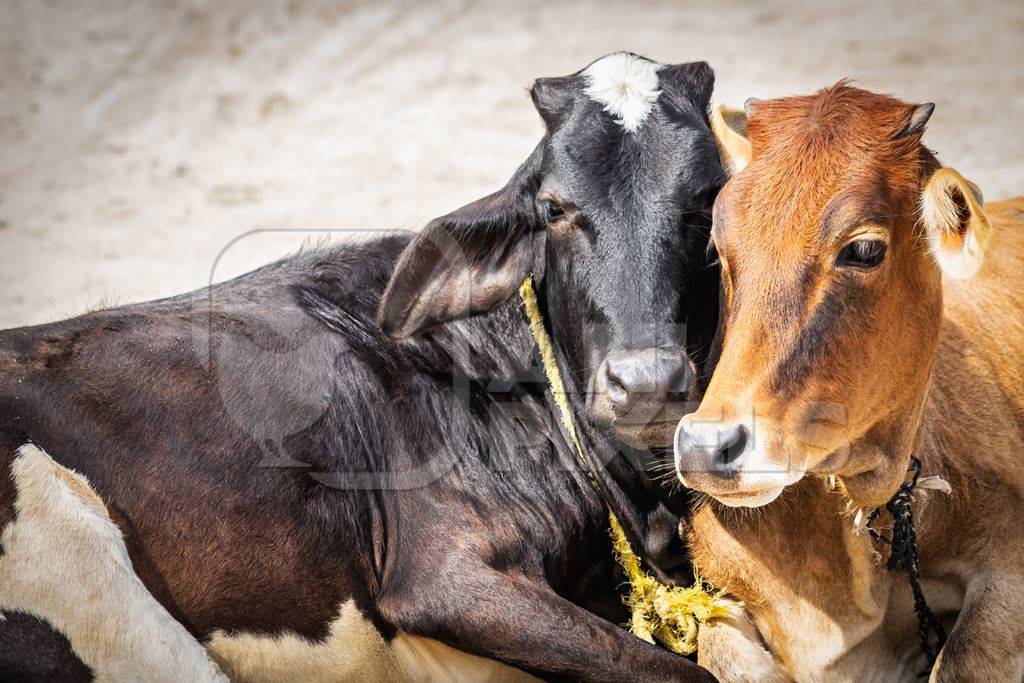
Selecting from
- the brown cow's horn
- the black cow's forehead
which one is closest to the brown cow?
the brown cow's horn

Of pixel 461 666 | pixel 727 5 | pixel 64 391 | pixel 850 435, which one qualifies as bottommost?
pixel 461 666

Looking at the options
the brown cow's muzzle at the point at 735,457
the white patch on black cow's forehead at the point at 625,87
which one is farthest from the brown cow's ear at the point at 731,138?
the brown cow's muzzle at the point at 735,457

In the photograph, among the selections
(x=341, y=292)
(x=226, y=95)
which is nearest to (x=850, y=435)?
(x=341, y=292)

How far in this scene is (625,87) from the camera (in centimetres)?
389

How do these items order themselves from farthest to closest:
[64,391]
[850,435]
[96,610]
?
[64,391]
[96,610]
[850,435]

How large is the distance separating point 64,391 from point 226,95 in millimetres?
6131

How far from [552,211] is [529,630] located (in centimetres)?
129

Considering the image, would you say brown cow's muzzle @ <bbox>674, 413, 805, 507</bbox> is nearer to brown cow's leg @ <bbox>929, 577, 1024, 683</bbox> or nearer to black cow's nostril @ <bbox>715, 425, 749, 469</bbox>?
black cow's nostril @ <bbox>715, 425, 749, 469</bbox>

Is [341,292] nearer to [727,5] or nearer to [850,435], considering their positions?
[850,435]

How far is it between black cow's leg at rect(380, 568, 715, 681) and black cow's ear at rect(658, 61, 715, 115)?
1.63 m

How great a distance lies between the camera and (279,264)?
4.46m

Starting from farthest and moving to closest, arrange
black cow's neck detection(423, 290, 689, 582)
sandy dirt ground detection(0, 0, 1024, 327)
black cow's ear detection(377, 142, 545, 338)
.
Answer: sandy dirt ground detection(0, 0, 1024, 327)
black cow's ear detection(377, 142, 545, 338)
black cow's neck detection(423, 290, 689, 582)

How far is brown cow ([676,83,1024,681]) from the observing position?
2947 millimetres

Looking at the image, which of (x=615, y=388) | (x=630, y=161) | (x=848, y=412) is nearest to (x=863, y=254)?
(x=848, y=412)
